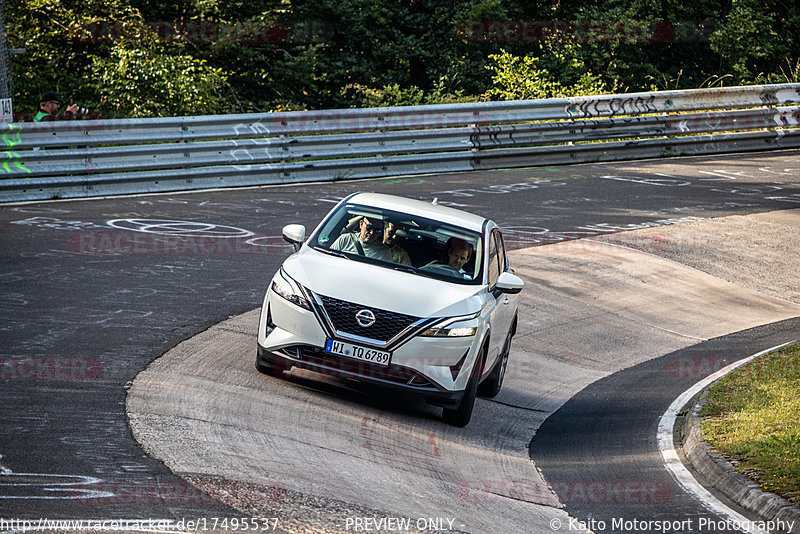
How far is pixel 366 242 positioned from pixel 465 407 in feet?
6.00

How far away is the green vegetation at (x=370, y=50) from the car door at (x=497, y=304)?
14.9m

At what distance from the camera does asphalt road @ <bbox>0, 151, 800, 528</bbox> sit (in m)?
6.47

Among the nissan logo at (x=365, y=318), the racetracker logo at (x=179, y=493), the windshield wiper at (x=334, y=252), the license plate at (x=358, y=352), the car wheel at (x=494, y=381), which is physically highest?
the windshield wiper at (x=334, y=252)

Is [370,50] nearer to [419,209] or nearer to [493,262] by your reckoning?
[419,209]

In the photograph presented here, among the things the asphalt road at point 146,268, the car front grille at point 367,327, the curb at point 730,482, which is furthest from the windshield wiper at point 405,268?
the curb at point 730,482

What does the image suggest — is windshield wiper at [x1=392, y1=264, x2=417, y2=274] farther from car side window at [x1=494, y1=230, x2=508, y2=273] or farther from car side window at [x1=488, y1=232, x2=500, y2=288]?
car side window at [x1=494, y1=230, x2=508, y2=273]

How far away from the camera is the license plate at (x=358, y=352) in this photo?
8531 millimetres

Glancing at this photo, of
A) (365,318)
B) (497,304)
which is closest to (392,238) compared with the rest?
(497,304)

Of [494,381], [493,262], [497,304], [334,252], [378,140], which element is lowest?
[494,381]

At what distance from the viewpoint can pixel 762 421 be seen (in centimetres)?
923

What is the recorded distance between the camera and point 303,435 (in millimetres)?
7961

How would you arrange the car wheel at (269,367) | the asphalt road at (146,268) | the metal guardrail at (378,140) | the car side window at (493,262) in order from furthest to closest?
1. the metal guardrail at (378,140)
2. the car side window at (493,262)
3. the car wheel at (269,367)
4. the asphalt road at (146,268)

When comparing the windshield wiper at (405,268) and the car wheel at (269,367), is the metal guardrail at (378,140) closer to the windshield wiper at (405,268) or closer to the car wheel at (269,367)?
the car wheel at (269,367)

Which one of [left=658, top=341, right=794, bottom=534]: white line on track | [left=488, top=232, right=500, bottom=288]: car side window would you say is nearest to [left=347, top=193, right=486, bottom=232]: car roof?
[left=488, top=232, right=500, bottom=288]: car side window
